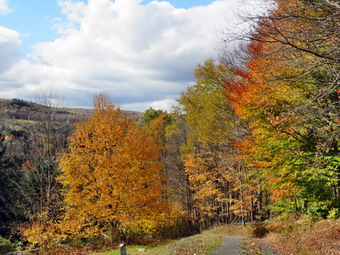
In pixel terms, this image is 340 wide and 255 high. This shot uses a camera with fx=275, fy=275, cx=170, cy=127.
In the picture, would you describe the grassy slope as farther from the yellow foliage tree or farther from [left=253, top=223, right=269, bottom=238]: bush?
the yellow foliage tree

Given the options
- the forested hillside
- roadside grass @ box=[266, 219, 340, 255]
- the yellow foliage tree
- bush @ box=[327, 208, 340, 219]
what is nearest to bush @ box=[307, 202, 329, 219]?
the forested hillside

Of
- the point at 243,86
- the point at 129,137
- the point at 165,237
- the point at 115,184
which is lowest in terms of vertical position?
the point at 165,237

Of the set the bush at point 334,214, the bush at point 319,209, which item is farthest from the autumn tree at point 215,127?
the bush at point 334,214

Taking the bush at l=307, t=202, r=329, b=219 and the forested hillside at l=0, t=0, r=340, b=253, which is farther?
the bush at l=307, t=202, r=329, b=219

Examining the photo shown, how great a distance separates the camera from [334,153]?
34.1 feet

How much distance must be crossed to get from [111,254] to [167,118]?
2533 cm

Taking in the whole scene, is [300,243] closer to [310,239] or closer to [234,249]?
[310,239]

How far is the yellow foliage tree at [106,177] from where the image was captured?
629 inches

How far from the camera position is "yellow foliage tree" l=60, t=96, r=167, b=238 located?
629 inches

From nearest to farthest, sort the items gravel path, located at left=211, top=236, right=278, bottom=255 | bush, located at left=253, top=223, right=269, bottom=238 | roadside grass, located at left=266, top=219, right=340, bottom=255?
roadside grass, located at left=266, top=219, right=340, bottom=255 → gravel path, located at left=211, top=236, right=278, bottom=255 → bush, located at left=253, top=223, right=269, bottom=238

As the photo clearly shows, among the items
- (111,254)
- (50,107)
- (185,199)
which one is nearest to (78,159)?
(50,107)

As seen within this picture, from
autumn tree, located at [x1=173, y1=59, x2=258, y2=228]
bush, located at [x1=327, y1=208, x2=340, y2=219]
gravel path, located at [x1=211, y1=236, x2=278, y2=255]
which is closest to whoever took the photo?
gravel path, located at [x1=211, y1=236, x2=278, y2=255]

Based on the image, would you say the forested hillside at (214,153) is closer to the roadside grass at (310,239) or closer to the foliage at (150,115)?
the roadside grass at (310,239)

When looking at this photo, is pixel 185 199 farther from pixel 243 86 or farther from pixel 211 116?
pixel 243 86
